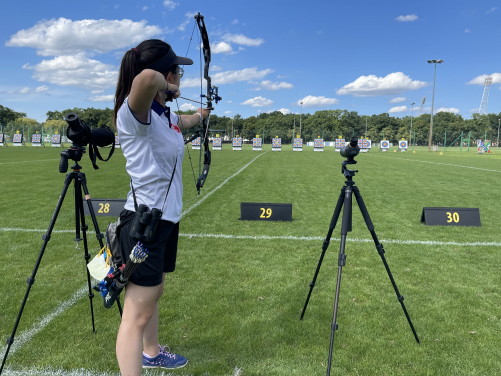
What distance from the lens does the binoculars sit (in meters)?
1.65

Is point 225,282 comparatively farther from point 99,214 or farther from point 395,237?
point 99,214

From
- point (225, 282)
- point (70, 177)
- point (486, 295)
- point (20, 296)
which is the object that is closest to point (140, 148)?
point (70, 177)

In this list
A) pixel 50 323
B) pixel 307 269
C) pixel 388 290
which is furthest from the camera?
pixel 307 269

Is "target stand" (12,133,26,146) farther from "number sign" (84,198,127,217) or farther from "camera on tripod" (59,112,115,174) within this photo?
"camera on tripod" (59,112,115,174)

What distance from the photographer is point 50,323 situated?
114 inches

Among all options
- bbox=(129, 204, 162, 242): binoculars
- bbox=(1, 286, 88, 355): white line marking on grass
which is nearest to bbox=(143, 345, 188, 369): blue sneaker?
bbox=(1, 286, 88, 355): white line marking on grass

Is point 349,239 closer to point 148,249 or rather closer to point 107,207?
point 148,249

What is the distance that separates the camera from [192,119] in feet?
8.21

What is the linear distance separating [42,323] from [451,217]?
6518 mm

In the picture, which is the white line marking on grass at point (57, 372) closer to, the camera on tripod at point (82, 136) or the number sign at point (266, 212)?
the camera on tripod at point (82, 136)

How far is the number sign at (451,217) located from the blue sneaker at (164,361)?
540 cm

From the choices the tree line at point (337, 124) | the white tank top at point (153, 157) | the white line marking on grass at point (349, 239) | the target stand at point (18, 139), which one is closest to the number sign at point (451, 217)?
the white line marking on grass at point (349, 239)

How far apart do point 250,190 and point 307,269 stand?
5854 mm

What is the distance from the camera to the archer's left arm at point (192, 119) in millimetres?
2443
